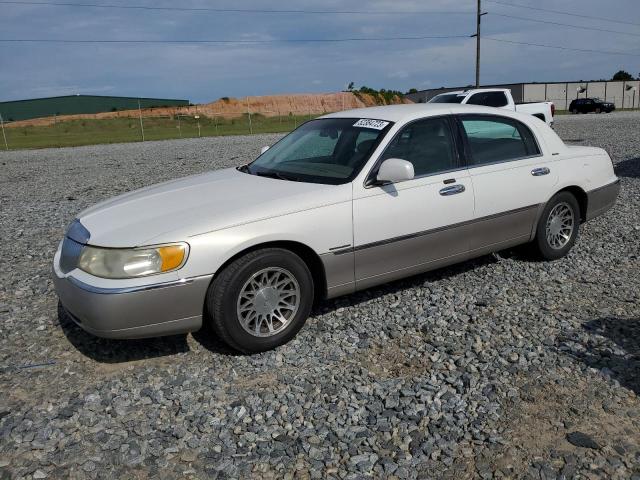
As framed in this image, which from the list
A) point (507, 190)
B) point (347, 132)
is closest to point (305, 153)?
point (347, 132)

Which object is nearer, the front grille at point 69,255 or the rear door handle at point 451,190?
the front grille at point 69,255

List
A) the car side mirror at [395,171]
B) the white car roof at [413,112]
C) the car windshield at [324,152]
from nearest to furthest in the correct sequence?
the car side mirror at [395,171] → the car windshield at [324,152] → the white car roof at [413,112]

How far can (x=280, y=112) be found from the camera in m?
67.9

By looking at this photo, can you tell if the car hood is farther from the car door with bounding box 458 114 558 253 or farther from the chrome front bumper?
the car door with bounding box 458 114 558 253

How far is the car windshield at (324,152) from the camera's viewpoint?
424cm

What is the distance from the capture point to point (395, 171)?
3.96 meters

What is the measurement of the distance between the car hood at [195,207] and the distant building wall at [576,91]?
208 feet

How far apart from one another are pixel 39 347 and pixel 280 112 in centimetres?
6597

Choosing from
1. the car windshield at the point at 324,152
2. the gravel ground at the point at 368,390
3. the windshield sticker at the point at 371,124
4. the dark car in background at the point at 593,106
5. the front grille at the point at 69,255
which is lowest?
the gravel ground at the point at 368,390

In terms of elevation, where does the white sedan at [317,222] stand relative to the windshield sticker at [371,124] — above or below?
below

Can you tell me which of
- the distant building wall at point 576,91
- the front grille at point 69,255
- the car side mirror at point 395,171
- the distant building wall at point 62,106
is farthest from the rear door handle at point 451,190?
the distant building wall at point 576,91

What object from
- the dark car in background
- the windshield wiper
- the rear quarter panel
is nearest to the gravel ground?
the rear quarter panel

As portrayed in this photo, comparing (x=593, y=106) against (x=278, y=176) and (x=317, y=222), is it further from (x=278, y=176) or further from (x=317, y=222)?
(x=317, y=222)

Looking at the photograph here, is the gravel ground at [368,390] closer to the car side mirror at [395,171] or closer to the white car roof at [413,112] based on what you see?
the car side mirror at [395,171]
